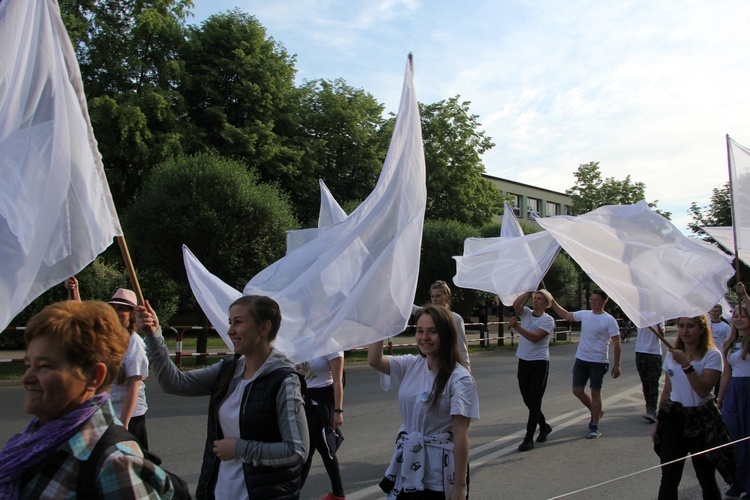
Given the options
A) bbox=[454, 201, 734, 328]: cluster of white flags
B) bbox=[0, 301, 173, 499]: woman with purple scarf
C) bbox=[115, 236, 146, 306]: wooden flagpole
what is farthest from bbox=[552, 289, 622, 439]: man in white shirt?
bbox=[0, 301, 173, 499]: woman with purple scarf

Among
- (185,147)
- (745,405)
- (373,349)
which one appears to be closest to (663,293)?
(745,405)

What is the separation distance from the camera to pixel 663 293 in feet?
16.6

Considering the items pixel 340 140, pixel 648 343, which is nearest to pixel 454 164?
pixel 340 140

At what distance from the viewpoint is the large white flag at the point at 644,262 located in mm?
4969

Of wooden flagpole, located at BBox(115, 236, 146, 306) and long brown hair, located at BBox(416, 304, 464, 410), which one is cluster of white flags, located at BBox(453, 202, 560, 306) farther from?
wooden flagpole, located at BBox(115, 236, 146, 306)

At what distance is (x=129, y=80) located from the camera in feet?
80.6

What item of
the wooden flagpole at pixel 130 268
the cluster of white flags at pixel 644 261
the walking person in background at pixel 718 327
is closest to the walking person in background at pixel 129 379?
the wooden flagpole at pixel 130 268

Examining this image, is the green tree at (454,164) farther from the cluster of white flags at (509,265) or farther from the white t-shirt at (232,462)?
the white t-shirt at (232,462)

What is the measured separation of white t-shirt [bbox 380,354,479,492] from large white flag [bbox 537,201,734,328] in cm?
201

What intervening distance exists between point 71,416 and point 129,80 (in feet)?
83.5

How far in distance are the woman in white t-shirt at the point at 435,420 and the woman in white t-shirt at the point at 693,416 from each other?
207 cm

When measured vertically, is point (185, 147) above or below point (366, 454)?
above

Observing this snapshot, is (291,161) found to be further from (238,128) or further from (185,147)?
(185,147)

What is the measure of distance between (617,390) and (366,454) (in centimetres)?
749
